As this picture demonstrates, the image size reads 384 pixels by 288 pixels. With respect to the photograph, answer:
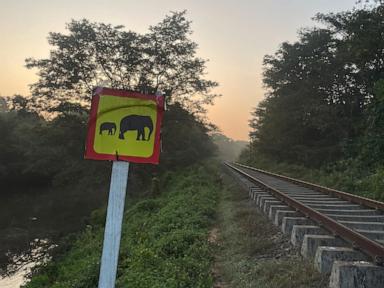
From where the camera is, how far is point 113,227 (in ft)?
8.19

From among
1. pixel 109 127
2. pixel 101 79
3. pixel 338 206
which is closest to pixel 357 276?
pixel 109 127

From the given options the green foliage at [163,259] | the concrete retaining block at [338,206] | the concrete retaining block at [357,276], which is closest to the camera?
the concrete retaining block at [357,276]

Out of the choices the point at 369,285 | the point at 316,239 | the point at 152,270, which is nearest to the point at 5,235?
the point at 152,270

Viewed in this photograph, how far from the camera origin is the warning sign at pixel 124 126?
246cm

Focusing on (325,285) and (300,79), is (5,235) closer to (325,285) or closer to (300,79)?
(325,285)

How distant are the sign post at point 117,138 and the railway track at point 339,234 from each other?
236 cm

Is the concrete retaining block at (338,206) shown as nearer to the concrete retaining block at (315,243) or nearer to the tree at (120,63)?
the concrete retaining block at (315,243)

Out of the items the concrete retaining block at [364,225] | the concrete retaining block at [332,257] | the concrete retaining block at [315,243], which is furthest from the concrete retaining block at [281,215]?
the concrete retaining block at [332,257]

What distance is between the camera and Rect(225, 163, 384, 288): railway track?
3771 millimetres

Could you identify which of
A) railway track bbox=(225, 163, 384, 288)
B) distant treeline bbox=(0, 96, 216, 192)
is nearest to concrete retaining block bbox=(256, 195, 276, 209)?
railway track bbox=(225, 163, 384, 288)

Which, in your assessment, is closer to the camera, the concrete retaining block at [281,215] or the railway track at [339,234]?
the railway track at [339,234]

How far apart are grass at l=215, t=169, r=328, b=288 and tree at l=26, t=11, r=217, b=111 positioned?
22690 millimetres

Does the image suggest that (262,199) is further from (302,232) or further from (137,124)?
(137,124)

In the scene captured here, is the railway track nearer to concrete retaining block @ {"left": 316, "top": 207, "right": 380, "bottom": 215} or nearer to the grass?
concrete retaining block @ {"left": 316, "top": 207, "right": 380, "bottom": 215}
